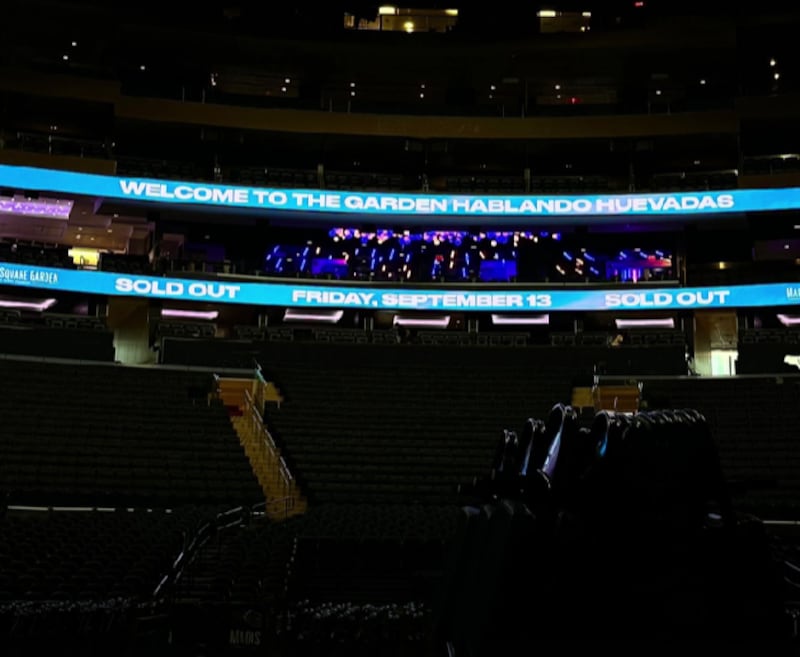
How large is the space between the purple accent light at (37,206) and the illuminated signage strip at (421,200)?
1492mm

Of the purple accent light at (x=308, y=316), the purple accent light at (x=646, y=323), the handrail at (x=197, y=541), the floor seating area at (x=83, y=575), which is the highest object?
the purple accent light at (x=308, y=316)

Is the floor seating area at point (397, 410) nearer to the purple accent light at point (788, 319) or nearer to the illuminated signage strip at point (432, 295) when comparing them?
the illuminated signage strip at point (432, 295)

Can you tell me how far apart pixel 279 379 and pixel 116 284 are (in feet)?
19.5

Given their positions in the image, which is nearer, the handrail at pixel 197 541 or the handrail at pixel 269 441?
the handrail at pixel 197 541

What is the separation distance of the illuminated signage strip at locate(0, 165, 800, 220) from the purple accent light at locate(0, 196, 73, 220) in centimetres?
149

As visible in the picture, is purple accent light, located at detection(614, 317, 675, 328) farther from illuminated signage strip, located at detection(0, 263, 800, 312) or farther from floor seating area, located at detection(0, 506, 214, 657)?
floor seating area, located at detection(0, 506, 214, 657)

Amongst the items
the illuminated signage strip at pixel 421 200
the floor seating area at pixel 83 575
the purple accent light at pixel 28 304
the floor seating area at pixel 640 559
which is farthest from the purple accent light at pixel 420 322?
the floor seating area at pixel 640 559

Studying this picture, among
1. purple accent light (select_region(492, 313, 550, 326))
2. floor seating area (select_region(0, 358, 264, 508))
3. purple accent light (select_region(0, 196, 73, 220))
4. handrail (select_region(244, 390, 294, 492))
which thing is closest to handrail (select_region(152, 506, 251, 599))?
floor seating area (select_region(0, 358, 264, 508))

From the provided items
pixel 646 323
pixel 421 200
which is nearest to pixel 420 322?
pixel 421 200

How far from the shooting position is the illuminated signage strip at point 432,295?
2884 centimetres

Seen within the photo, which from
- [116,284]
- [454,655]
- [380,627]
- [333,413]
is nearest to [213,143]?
[116,284]

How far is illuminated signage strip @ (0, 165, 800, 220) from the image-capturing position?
2888 centimetres

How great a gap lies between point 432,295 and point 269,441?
9.05 metres

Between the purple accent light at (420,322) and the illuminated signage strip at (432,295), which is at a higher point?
the illuminated signage strip at (432,295)
